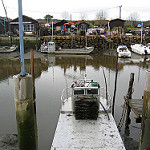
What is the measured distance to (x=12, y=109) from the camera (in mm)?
13188

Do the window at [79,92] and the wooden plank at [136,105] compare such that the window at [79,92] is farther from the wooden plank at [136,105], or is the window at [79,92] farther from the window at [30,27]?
the window at [30,27]

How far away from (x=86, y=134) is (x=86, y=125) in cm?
74

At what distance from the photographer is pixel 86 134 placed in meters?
8.55

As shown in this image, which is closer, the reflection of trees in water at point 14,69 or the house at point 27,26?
the reflection of trees in water at point 14,69

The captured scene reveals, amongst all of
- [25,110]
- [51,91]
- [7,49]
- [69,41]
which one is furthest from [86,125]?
[69,41]

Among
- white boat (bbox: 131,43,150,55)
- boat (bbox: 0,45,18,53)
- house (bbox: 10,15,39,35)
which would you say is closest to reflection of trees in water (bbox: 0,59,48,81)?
boat (bbox: 0,45,18,53)

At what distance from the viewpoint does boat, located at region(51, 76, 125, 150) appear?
7887 millimetres

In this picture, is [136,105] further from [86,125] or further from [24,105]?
[24,105]

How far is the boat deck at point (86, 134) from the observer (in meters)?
7.74

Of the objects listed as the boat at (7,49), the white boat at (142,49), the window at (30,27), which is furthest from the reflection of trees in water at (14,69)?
the white boat at (142,49)

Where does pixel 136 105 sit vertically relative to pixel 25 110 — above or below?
below

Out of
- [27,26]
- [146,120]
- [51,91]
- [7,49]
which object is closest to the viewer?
[146,120]

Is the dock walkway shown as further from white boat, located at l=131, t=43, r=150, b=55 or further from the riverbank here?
the riverbank

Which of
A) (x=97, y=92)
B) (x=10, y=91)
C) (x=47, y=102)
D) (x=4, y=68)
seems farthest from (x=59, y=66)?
(x=97, y=92)
